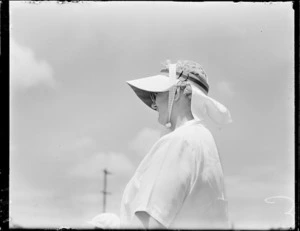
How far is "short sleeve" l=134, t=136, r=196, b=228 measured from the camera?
402 cm

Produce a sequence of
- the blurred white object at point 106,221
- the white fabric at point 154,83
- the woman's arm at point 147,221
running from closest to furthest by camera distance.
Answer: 1. the woman's arm at point 147,221
2. the blurred white object at point 106,221
3. the white fabric at point 154,83

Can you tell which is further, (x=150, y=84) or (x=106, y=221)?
(x=150, y=84)

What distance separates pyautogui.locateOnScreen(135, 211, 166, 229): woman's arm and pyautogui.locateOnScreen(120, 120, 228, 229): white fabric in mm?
28

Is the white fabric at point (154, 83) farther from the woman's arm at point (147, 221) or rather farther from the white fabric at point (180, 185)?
the woman's arm at point (147, 221)

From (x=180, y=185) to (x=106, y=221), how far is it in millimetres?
717

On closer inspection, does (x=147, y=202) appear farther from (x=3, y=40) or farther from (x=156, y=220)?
(x=3, y=40)

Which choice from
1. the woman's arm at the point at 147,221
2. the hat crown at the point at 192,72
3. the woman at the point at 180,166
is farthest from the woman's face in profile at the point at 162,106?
the woman's arm at the point at 147,221

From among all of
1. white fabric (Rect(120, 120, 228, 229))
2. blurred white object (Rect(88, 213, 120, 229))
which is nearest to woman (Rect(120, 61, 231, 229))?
white fabric (Rect(120, 120, 228, 229))

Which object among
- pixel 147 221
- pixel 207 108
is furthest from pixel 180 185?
pixel 207 108

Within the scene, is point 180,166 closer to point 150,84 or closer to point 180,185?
point 180,185

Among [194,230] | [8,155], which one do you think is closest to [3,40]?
[8,155]

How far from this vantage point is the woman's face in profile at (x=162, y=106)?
14.9ft

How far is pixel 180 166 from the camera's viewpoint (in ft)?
13.5

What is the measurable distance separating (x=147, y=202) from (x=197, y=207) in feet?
1.20
